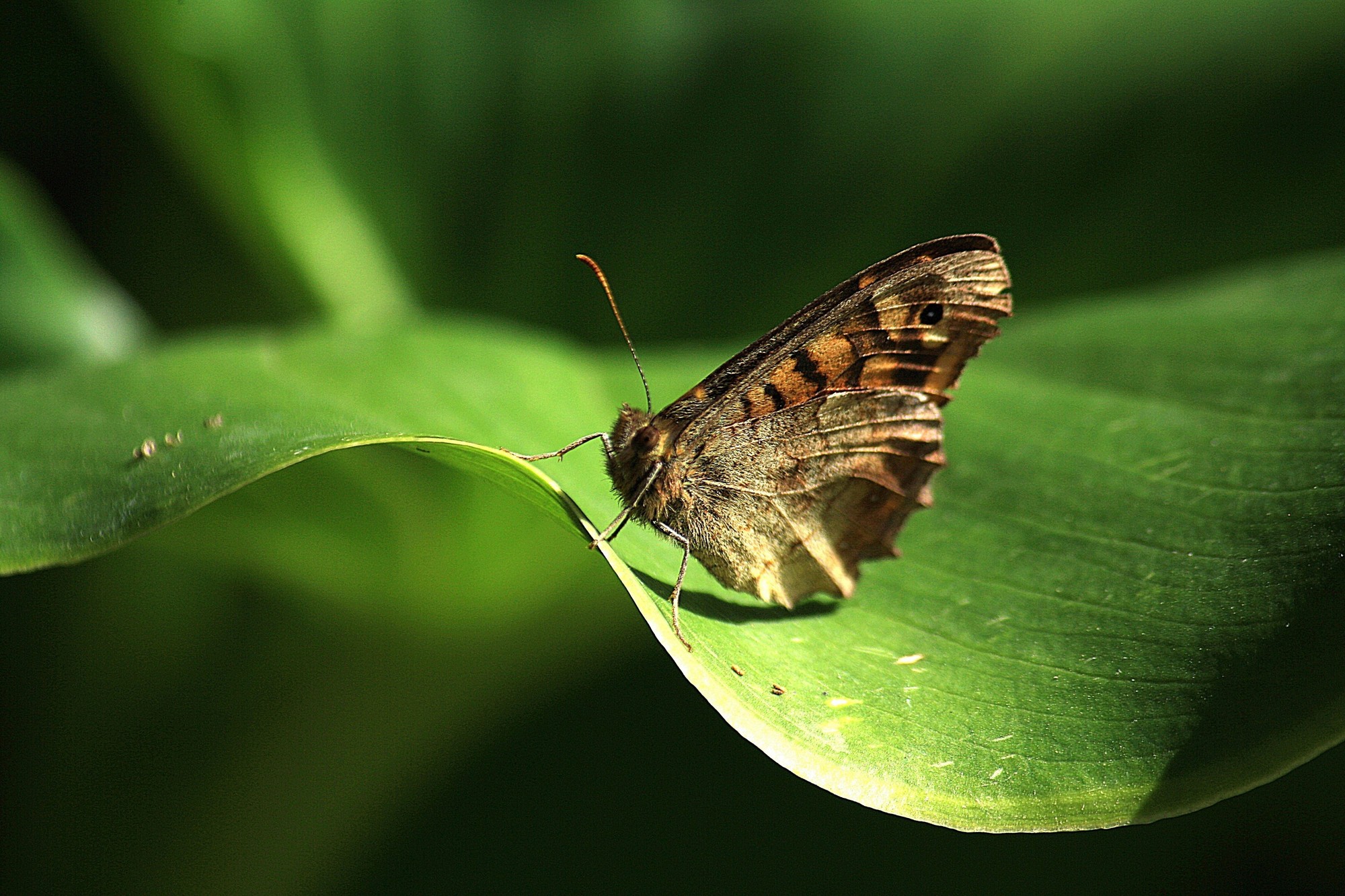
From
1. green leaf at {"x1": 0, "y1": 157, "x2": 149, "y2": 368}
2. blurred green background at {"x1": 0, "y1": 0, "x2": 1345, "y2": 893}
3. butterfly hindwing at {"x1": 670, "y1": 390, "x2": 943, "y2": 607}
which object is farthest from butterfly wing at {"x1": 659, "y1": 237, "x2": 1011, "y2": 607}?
green leaf at {"x1": 0, "y1": 157, "x2": 149, "y2": 368}

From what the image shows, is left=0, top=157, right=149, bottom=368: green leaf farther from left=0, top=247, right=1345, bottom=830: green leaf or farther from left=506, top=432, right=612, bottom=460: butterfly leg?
left=506, top=432, right=612, bottom=460: butterfly leg

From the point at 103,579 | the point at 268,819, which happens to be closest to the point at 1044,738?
the point at 268,819

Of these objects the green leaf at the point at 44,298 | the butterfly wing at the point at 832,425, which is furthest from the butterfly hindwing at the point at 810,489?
the green leaf at the point at 44,298

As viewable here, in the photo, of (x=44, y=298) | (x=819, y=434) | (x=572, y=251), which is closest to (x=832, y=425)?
(x=819, y=434)

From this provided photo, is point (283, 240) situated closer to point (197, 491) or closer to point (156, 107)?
point (156, 107)

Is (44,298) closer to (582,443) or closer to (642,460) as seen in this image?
(582,443)

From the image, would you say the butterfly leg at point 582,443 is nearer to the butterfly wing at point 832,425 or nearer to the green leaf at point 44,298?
the butterfly wing at point 832,425

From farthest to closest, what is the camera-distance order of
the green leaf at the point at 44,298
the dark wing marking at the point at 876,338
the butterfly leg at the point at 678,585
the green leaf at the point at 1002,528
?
1. the green leaf at the point at 44,298
2. the dark wing marking at the point at 876,338
3. the butterfly leg at the point at 678,585
4. the green leaf at the point at 1002,528
